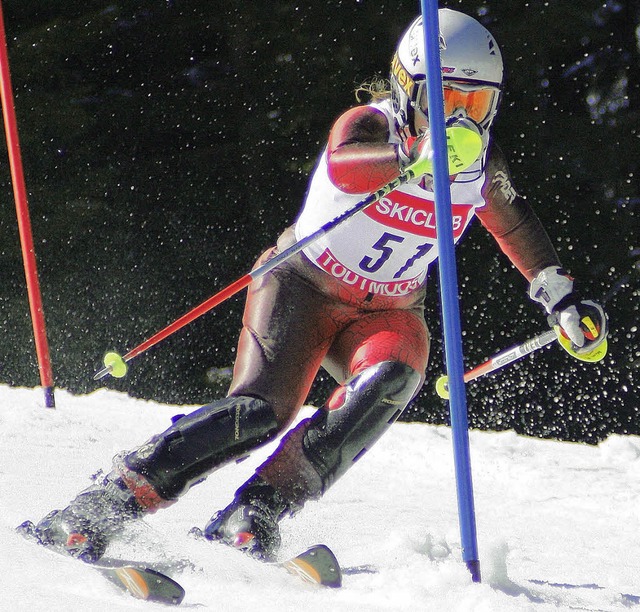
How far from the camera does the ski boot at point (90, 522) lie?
1.80 metres

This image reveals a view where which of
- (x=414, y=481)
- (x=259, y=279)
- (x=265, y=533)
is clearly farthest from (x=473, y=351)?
(x=265, y=533)

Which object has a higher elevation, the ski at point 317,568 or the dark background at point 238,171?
the ski at point 317,568

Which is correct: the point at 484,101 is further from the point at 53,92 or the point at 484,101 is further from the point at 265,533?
the point at 53,92

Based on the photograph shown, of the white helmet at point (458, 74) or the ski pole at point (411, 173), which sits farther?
the white helmet at point (458, 74)

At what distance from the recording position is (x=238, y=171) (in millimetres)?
5004

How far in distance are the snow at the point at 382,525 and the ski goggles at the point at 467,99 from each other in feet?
3.07

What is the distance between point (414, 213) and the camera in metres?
2.13

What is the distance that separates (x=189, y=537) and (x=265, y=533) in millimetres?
225

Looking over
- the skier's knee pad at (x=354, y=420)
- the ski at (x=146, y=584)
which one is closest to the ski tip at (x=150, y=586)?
the ski at (x=146, y=584)

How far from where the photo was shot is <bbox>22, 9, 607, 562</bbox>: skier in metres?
1.90

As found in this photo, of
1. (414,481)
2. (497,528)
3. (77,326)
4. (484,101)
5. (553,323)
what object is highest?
(484,101)

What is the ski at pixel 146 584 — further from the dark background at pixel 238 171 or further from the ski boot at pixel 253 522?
the dark background at pixel 238 171

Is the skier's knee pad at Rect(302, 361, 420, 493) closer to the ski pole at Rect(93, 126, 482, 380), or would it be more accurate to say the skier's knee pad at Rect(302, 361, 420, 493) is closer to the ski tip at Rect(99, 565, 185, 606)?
the ski pole at Rect(93, 126, 482, 380)

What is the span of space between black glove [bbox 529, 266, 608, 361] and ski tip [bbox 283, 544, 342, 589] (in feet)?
2.77
